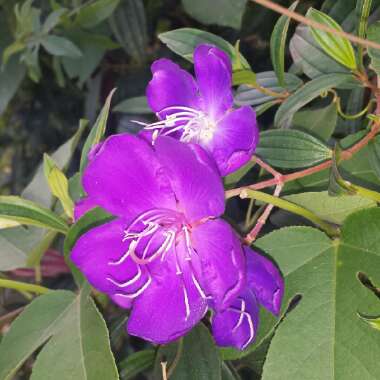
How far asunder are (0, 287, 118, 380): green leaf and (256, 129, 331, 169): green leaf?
0.64 feet

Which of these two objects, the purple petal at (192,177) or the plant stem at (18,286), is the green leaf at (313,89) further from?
the plant stem at (18,286)

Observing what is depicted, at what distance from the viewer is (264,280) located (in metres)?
0.46

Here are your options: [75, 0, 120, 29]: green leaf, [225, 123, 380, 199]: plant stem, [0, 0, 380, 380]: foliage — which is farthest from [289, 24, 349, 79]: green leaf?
[75, 0, 120, 29]: green leaf

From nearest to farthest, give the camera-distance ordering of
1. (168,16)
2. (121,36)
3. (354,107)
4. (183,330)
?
(183,330), (354,107), (121,36), (168,16)

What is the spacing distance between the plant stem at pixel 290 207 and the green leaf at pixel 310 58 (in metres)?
0.16

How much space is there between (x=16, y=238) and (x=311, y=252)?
35 centimetres

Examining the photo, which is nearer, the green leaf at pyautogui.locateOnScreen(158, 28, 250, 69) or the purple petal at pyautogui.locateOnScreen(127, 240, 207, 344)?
the purple petal at pyautogui.locateOnScreen(127, 240, 207, 344)

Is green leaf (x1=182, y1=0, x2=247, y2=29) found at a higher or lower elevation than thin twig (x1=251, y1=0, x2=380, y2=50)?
lower

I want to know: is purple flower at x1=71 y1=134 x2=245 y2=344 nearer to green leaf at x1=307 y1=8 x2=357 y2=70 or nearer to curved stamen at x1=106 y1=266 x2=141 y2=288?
curved stamen at x1=106 y1=266 x2=141 y2=288

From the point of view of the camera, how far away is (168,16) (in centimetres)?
119

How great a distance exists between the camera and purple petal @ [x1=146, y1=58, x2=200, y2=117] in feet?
1.74

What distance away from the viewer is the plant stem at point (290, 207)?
460mm

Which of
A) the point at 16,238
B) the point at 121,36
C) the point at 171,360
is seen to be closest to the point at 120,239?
the point at 171,360

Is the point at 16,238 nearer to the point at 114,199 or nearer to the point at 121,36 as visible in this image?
the point at 114,199
